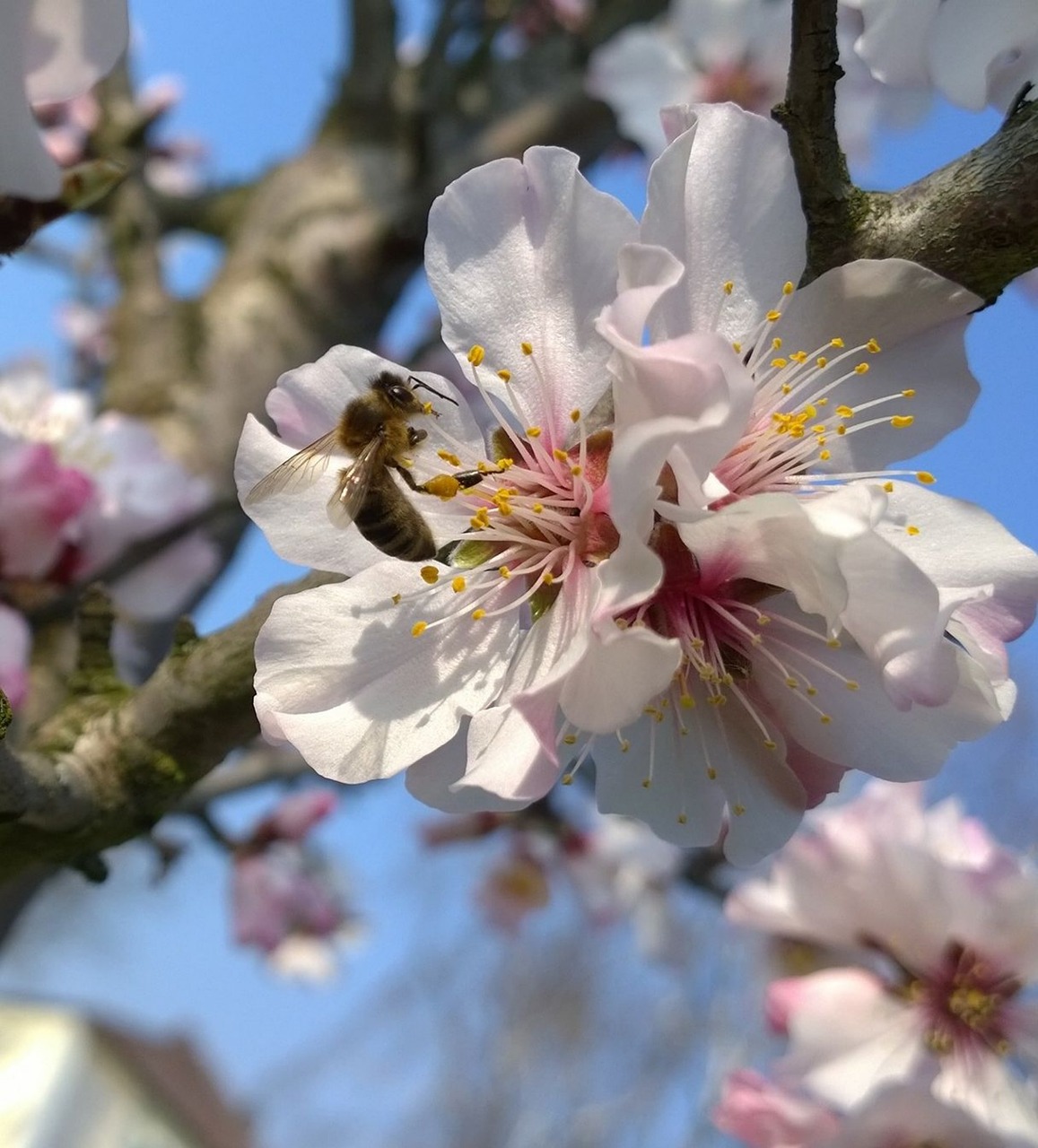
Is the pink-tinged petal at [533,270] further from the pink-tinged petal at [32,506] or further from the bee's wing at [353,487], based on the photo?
the pink-tinged petal at [32,506]

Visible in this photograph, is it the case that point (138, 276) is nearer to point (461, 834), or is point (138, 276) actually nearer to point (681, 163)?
point (461, 834)

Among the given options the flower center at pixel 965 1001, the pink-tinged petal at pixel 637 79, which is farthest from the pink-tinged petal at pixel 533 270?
the pink-tinged petal at pixel 637 79

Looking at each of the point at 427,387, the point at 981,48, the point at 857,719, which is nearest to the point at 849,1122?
the point at 857,719

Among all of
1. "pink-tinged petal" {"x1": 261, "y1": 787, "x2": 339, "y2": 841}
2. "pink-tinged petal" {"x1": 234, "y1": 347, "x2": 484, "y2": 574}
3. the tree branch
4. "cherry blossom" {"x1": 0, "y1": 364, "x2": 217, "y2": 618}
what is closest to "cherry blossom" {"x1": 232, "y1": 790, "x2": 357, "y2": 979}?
"pink-tinged petal" {"x1": 261, "y1": 787, "x2": 339, "y2": 841}

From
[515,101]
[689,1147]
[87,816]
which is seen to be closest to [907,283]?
[87,816]

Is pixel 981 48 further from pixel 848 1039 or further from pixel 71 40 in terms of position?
pixel 848 1039

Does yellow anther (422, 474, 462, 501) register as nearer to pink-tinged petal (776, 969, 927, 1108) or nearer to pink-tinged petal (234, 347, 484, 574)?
pink-tinged petal (234, 347, 484, 574)
